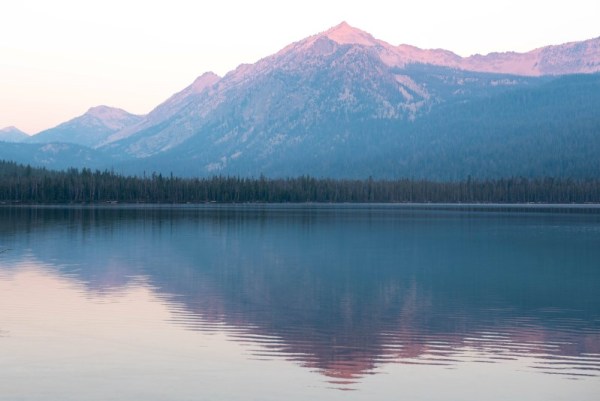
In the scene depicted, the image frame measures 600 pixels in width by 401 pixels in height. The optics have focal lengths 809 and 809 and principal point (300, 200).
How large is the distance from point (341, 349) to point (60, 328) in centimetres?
1213

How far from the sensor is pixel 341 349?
30.3 meters

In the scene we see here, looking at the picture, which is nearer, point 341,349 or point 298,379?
point 298,379

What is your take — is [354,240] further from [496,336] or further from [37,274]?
[496,336]

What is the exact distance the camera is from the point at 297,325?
116 ft

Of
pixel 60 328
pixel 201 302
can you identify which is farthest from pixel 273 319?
pixel 60 328

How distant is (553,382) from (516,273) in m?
32.4

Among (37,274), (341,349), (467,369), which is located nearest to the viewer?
(467,369)

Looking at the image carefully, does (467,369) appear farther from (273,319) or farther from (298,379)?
(273,319)

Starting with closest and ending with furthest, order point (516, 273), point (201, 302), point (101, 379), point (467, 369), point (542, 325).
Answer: point (101, 379), point (467, 369), point (542, 325), point (201, 302), point (516, 273)

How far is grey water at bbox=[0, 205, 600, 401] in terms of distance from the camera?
82.6 feet

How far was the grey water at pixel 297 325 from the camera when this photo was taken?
82.6 ft

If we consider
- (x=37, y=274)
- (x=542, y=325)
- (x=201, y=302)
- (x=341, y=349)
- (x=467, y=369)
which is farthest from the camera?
(x=37, y=274)

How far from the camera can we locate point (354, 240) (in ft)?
292

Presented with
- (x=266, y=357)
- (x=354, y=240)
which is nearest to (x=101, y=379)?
(x=266, y=357)
